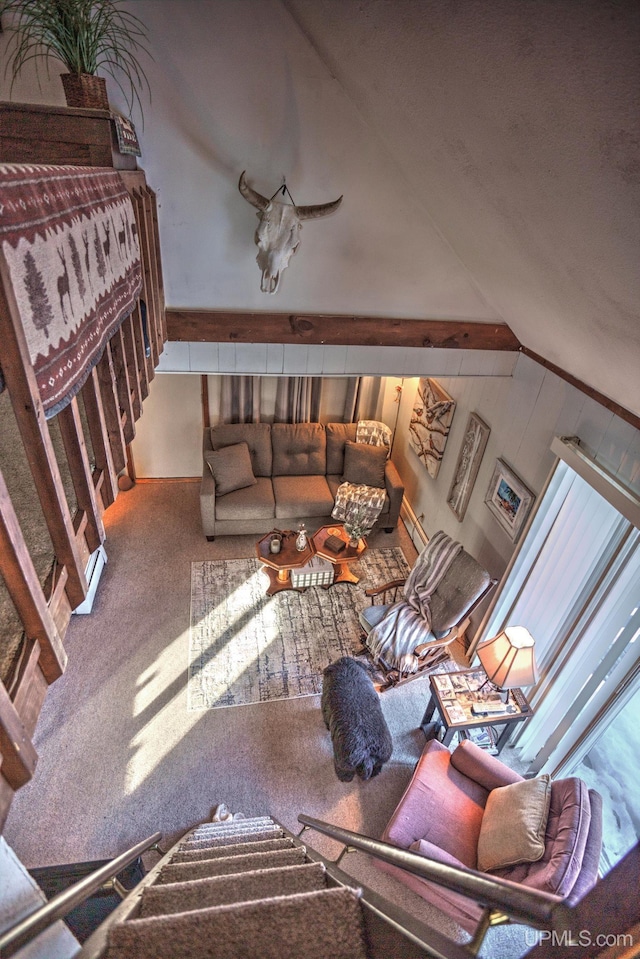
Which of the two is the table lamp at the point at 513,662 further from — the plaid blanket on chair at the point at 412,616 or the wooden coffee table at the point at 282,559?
the wooden coffee table at the point at 282,559

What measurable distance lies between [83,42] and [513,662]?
11.6 ft

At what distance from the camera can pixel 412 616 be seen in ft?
11.6

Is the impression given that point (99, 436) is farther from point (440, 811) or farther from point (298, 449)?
point (298, 449)

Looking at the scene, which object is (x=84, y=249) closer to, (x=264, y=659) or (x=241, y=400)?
(x=264, y=659)

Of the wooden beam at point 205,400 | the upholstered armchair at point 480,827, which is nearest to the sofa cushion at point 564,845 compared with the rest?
the upholstered armchair at point 480,827

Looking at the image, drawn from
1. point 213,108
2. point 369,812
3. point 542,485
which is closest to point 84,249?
point 213,108

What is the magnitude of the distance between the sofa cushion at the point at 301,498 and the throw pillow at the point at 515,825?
2957 mm

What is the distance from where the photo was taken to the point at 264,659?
11.8 feet

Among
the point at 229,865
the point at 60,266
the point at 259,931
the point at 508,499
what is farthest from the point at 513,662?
the point at 60,266

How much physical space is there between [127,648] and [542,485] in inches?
127

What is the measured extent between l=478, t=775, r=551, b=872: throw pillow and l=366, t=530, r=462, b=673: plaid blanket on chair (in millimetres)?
1081

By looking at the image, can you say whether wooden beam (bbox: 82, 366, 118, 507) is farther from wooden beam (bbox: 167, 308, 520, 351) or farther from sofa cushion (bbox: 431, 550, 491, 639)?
sofa cushion (bbox: 431, 550, 491, 639)

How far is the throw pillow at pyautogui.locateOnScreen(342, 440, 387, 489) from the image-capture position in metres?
5.02

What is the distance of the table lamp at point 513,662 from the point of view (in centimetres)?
266
